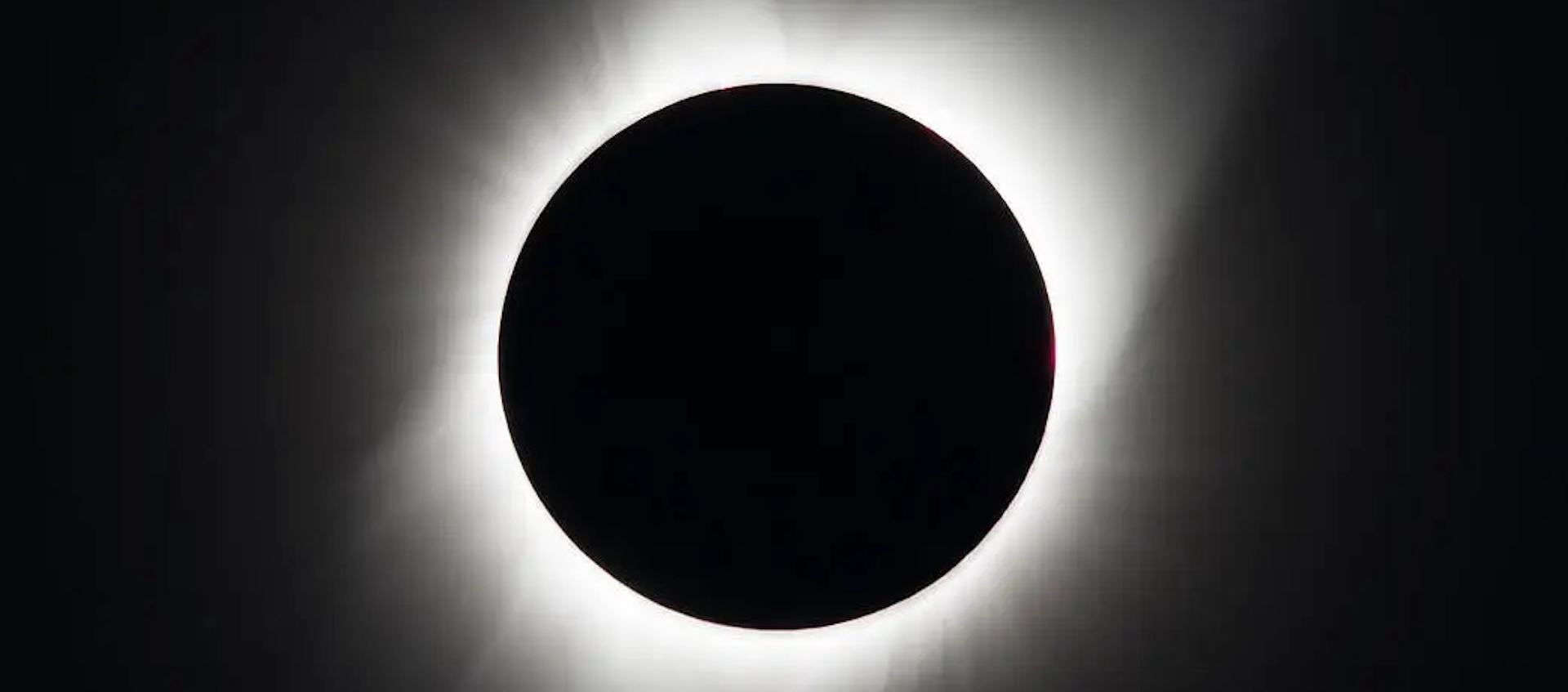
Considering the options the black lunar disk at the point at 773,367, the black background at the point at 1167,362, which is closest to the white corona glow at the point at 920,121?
the black background at the point at 1167,362

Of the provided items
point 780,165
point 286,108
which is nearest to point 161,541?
point 286,108

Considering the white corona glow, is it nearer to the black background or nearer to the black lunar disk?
the black background

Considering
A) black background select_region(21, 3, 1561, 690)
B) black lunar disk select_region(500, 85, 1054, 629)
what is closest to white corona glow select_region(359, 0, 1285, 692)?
black background select_region(21, 3, 1561, 690)

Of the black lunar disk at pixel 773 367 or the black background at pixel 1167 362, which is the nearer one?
the black lunar disk at pixel 773 367

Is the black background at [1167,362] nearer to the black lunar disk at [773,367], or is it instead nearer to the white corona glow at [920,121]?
the white corona glow at [920,121]

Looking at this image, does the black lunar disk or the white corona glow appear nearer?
the black lunar disk
